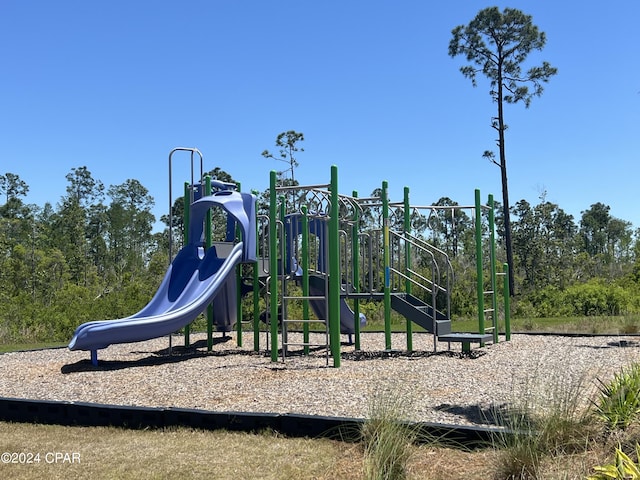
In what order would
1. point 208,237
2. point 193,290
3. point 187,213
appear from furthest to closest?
point 187,213, point 208,237, point 193,290

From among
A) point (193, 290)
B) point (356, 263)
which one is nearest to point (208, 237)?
point (193, 290)

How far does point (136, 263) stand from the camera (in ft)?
151

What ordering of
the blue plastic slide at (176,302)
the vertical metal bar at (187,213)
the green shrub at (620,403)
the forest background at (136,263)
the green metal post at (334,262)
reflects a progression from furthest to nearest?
the forest background at (136,263), the vertical metal bar at (187,213), the blue plastic slide at (176,302), the green metal post at (334,262), the green shrub at (620,403)

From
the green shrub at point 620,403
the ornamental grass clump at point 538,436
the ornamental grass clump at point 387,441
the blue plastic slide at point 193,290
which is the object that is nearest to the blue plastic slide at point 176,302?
the blue plastic slide at point 193,290

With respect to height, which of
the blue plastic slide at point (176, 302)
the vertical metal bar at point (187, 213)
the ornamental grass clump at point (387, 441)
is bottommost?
the ornamental grass clump at point (387, 441)

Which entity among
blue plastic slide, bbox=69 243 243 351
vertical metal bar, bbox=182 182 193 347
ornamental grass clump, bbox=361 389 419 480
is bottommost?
ornamental grass clump, bbox=361 389 419 480

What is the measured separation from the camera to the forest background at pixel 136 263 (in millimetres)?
18203

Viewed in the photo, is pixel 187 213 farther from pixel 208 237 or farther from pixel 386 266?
pixel 386 266

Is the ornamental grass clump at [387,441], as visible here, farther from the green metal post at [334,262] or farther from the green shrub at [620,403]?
the green metal post at [334,262]

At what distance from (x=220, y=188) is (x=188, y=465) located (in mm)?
8674

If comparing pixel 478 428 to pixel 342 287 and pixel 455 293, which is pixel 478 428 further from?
pixel 455 293

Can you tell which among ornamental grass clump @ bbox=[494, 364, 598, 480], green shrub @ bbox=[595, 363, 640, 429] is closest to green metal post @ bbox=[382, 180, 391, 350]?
green shrub @ bbox=[595, 363, 640, 429]

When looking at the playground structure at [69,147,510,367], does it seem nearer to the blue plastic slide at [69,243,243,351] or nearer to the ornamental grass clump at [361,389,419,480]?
the blue plastic slide at [69,243,243,351]

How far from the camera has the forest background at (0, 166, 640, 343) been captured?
1820cm
